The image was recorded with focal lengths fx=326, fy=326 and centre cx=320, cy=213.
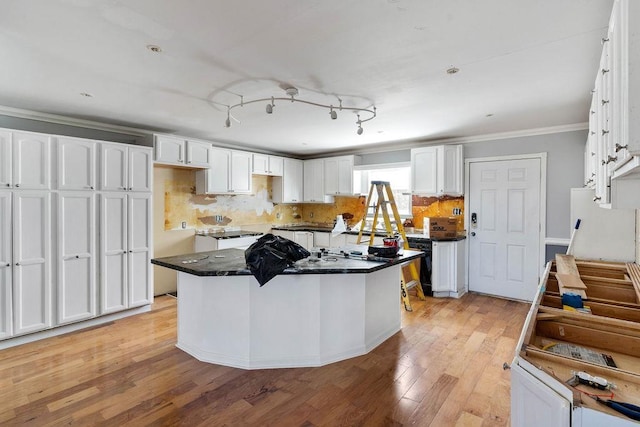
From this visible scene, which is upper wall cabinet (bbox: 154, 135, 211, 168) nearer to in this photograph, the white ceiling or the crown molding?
the crown molding

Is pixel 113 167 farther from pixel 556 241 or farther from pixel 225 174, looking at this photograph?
pixel 556 241

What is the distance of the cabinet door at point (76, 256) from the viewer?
3.47m

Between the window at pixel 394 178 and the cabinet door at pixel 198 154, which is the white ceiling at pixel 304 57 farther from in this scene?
the window at pixel 394 178

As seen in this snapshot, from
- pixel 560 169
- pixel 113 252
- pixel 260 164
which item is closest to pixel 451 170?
pixel 560 169

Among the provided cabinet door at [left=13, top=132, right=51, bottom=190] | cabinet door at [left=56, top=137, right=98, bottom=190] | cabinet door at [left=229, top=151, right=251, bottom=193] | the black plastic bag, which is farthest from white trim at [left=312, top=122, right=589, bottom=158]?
cabinet door at [left=13, top=132, right=51, bottom=190]

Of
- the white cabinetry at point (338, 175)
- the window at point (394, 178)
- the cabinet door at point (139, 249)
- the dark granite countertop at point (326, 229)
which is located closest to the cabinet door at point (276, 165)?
the white cabinetry at point (338, 175)

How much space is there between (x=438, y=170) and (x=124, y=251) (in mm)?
4432

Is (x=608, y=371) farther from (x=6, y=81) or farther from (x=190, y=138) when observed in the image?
(x=190, y=138)

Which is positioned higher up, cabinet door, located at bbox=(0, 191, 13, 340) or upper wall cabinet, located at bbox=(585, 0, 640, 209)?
upper wall cabinet, located at bbox=(585, 0, 640, 209)

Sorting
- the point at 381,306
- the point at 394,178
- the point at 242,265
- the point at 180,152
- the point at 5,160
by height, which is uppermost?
the point at 180,152

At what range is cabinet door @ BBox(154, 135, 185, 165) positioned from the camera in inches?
171

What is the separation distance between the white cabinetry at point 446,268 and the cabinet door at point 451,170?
80 centimetres

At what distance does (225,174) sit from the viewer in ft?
17.4

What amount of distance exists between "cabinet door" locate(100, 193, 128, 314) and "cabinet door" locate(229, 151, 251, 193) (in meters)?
1.83
